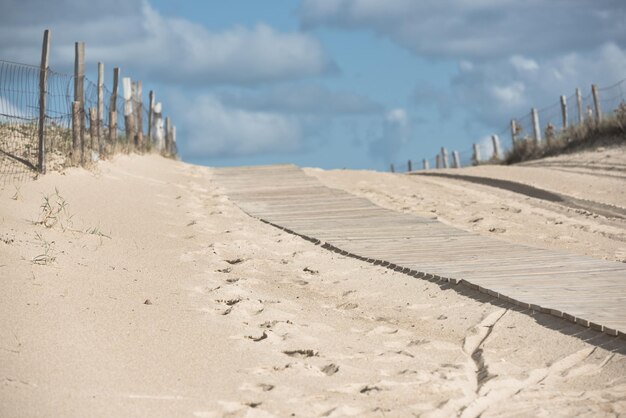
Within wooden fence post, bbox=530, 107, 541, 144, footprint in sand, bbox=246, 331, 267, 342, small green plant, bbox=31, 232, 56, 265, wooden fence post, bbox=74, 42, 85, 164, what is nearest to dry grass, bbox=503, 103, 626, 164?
wooden fence post, bbox=530, 107, 541, 144

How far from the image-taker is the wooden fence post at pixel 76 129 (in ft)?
37.9

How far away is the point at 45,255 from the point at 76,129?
5312mm

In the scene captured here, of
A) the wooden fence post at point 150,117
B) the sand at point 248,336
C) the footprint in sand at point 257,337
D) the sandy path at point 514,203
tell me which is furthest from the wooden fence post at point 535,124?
the footprint in sand at point 257,337

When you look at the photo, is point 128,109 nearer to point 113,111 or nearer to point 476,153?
point 113,111

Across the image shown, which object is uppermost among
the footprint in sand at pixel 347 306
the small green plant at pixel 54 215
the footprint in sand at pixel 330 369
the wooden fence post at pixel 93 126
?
the wooden fence post at pixel 93 126

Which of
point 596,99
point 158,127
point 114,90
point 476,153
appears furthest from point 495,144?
point 114,90

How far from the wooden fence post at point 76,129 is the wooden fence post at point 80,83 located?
4 cm

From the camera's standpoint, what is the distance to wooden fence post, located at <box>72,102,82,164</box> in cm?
1156

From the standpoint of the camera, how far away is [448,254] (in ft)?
27.1

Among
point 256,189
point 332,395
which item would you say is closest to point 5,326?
point 332,395

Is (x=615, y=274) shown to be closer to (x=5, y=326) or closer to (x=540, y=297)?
(x=540, y=297)

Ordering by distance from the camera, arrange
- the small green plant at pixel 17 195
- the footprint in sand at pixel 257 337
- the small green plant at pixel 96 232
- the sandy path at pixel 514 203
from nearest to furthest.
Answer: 1. the footprint in sand at pixel 257 337
2. the small green plant at pixel 96 232
3. the small green plant at pixel 17 195
4. the sandy path at pixel 514 203

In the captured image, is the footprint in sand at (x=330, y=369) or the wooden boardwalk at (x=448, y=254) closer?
the footprint in sand at (x=330, y=369)

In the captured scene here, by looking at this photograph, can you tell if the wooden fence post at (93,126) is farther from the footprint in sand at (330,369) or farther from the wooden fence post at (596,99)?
the wooden fence post at (596,99)
